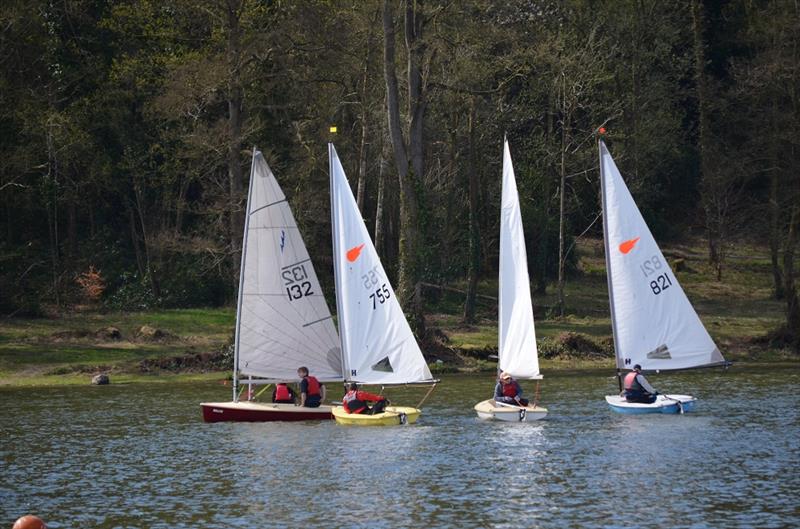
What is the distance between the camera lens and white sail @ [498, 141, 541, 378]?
139 feet

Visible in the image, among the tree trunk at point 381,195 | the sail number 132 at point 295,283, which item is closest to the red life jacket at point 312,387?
the sail number 132 at point 295,283

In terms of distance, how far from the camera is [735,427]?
39.8 metres

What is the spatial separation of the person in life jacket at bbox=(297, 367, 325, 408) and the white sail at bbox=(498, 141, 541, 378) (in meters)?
5.85

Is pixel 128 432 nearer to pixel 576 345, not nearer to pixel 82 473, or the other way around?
pixel 82 473

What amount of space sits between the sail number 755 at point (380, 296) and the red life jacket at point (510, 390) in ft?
15.2

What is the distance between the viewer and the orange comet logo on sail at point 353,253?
4250cm

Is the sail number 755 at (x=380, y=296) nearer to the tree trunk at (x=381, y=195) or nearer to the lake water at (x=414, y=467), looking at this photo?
the lake water at (x=414, y=467)

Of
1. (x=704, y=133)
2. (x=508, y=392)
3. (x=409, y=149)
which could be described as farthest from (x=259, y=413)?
(x=704, y=133)

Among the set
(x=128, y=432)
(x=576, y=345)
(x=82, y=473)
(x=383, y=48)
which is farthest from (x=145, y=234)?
(x=82, y=473)

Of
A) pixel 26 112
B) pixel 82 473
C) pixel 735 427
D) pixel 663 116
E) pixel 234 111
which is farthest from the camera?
pixel 663 116

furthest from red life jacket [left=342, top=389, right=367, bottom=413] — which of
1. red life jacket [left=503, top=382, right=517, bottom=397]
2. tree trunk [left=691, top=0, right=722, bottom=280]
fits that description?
tree trunk [left=691, top=0, right=722, bottom=280]

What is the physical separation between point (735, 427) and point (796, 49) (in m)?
30.7

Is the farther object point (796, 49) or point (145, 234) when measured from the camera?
point (145, 234)

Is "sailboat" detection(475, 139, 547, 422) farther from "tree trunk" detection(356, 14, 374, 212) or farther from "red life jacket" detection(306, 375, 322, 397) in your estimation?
"tree trunk" detection(356, 14, 374, 212)
